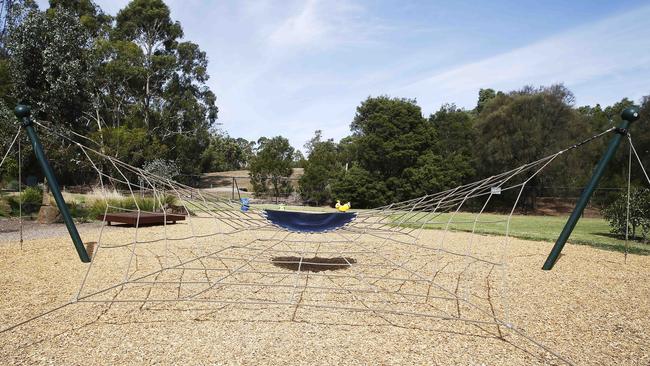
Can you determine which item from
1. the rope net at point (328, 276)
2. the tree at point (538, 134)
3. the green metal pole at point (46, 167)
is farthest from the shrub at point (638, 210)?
the tree at point (538, 134)

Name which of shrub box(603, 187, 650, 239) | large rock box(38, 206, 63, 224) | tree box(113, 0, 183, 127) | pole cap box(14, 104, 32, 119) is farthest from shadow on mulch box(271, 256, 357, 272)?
tree box(113, 0, 183, 127)

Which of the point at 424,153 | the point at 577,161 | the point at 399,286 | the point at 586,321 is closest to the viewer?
the point at 586,321

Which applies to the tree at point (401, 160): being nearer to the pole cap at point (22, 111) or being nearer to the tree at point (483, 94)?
the pole cap at point (22, 111)

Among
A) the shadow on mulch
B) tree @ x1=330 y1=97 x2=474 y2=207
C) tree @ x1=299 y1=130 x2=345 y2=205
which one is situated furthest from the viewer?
tree @ x1=299 y1=130 x2=345 y2=205

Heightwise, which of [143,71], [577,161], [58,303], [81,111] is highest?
[143,71]

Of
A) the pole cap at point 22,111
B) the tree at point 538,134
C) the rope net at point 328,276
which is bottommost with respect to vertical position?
the rope net at point 328,276

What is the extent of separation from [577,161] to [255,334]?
19.6 meters

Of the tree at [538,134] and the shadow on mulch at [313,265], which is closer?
the shadow on mulch at [313,265]

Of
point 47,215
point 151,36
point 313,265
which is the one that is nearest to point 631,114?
point 313,265

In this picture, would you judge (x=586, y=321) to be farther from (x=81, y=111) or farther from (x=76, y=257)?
(x=81, y=111)

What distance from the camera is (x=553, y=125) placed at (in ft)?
61.4

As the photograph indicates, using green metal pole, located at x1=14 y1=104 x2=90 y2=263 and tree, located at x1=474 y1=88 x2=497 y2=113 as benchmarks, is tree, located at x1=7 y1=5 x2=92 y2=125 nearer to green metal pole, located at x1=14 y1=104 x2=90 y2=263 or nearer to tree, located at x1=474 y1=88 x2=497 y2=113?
green metal pole, located at x1=14 y1=104 x2=90 y2=263

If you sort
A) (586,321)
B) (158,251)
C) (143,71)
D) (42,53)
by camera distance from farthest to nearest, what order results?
(143,71)
(42,53)
(158,251)
(586,321)

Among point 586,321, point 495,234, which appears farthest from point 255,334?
point 495,234
